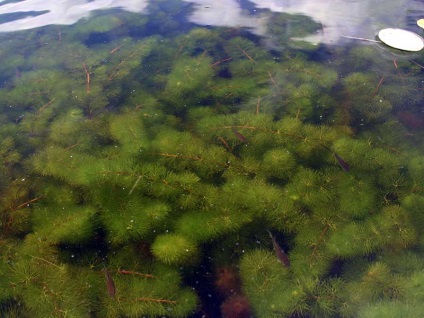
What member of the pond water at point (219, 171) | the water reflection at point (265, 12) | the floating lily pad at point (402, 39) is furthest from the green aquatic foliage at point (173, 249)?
the floating lily pad at point (402, 39)

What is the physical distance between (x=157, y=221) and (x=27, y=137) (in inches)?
76.2

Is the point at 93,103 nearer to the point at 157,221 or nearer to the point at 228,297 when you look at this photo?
the point at 157,221

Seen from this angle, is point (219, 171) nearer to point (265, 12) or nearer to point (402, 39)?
point (402, 39)

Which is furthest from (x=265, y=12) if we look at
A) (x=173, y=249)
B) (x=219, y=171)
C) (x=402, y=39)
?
(x=173, y=249)

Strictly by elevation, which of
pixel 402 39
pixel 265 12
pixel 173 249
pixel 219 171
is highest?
pixel 265 12

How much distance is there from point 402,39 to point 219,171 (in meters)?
3.13

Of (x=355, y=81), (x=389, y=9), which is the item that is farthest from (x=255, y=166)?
(x=389, y=9)

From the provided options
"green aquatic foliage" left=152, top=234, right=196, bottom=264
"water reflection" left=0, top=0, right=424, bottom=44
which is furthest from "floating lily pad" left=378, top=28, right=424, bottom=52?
"green aquatic foliage" left=152, top=234, right=196, bottom=264

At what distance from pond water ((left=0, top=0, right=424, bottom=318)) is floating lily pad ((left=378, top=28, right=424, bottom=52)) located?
0.36 feet

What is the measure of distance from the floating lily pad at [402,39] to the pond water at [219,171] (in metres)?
0.11

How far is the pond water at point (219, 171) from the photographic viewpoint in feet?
7.89

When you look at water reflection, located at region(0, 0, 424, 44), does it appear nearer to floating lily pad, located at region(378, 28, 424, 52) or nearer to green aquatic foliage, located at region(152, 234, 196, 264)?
floating lily pad, located at region(378, 28, 424, 52)

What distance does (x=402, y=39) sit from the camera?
429 cm

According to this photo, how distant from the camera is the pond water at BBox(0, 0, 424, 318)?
241 cm
